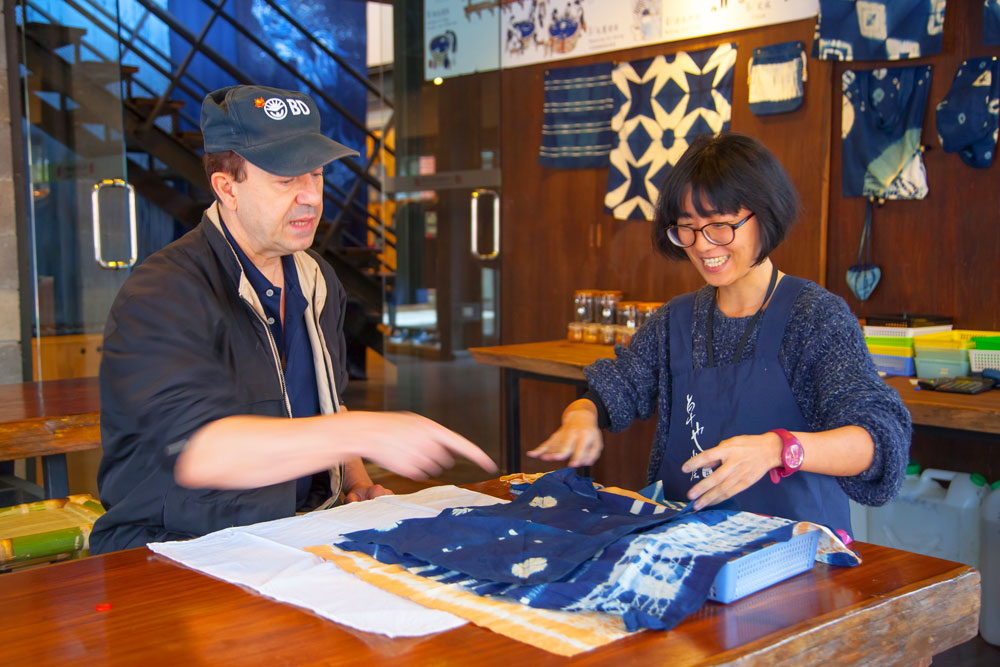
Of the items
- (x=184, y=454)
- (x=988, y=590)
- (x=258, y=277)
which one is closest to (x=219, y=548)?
(x=184, y=454)

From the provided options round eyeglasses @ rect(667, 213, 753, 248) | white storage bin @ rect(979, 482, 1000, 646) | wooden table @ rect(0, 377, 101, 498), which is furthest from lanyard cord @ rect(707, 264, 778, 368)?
wooden table @ rect(0, 377, 101, 498)

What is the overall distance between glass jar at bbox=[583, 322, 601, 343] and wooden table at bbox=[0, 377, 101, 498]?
244 centimetres

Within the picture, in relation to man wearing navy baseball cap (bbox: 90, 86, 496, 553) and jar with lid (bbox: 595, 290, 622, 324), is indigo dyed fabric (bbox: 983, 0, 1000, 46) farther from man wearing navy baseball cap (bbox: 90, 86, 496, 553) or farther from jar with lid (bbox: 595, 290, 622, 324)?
man wearing navy baseball cap (bbox: 90, 86, 496, 553)

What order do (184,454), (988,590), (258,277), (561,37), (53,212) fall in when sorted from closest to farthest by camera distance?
(184,454), (258,277), (988,590), (53,212), (561,37)

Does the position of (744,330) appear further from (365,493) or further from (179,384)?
(179,384)

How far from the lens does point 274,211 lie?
1.98m

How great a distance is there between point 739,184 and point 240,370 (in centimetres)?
117

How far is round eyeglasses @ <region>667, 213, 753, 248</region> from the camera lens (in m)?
2.13

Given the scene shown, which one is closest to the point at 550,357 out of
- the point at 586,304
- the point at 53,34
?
the point at 586,304

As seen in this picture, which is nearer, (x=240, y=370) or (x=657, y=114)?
(x=240, y=370)

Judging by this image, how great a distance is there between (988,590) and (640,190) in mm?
2606

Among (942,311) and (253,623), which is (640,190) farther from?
(253,623)

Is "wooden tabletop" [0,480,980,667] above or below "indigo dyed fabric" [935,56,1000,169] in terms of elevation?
below

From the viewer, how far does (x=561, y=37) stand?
17.8 feet
